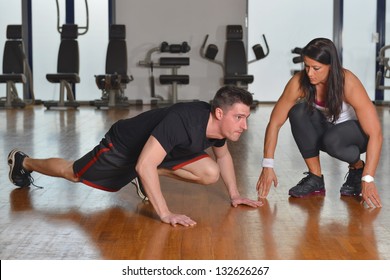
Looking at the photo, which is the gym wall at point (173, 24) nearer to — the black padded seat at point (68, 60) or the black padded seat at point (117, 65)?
the black padded seat at point (117, 65)

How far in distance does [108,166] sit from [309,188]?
0.92 meters

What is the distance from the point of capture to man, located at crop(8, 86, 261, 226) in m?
2.56

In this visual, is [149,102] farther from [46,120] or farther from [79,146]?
[79,146]

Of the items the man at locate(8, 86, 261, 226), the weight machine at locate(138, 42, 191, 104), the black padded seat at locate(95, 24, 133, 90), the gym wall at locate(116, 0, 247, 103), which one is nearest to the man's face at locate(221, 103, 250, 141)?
the man at locate(8, 86, 261, 226)

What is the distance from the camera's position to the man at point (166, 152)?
8.39 ft

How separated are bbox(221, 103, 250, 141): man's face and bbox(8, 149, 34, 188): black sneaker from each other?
3.76 ft

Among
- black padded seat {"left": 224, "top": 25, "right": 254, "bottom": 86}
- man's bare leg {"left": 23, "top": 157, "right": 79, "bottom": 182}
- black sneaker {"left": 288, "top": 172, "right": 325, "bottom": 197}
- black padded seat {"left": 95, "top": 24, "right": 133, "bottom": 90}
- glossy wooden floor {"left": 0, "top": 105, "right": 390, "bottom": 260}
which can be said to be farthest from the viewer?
black padded seat {"left": 224, "top": 25, "right": 254, "bottom": 86}

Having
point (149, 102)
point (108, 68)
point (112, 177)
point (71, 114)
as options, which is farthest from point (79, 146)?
point (149, 102)

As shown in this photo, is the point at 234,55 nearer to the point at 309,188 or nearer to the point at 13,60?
the point at 13,60

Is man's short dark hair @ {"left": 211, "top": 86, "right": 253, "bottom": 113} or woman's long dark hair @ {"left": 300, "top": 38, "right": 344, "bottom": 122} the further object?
woman's long dark hair @ {"left": 300, "top": 38, "right": 344, "bottom": 122}

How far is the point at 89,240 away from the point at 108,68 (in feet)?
24.1

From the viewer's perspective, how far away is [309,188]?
3.29 meters

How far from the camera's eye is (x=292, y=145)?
5320 millimetres

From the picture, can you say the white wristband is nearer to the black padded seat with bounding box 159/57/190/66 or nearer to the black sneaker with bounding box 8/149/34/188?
the black sneaker with bounding box 8/149/34/188
